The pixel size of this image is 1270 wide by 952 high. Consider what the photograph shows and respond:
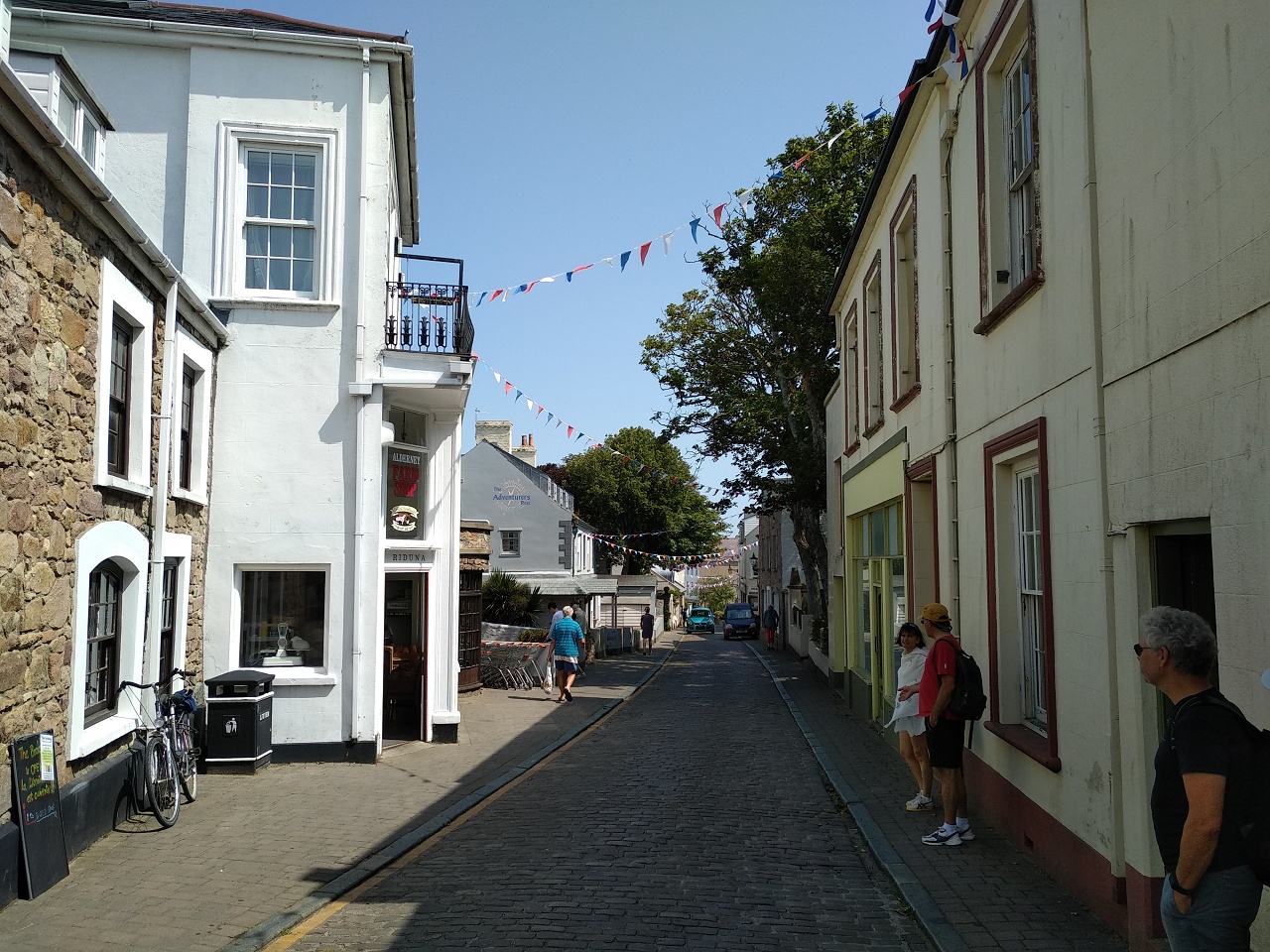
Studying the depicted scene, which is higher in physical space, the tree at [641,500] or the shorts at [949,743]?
the tree at [641,500]

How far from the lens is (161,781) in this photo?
855 centimetres

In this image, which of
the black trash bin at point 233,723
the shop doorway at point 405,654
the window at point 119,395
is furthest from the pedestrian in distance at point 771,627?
the window at point 119,395

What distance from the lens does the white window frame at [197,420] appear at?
10609 mm

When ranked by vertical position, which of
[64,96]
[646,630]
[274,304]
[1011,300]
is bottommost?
[646,630]

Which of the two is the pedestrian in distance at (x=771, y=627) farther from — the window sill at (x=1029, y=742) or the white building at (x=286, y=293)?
the window sill at (x=1029, y=742)

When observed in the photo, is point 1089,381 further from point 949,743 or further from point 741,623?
point 741,623

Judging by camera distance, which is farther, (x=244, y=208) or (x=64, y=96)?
(x=244, y=208)

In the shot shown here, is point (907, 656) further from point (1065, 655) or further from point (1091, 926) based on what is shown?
point (1091, 926)

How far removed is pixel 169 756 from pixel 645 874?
13.8ft

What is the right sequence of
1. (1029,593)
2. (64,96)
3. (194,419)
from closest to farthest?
(1029,593), (64,96), (194,419)

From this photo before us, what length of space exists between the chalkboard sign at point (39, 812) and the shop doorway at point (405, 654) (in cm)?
685

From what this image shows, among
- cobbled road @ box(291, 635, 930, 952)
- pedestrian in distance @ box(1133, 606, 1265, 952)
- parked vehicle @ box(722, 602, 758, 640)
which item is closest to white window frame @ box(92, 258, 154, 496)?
cobbled road @ box(291, 635, 930, 952)

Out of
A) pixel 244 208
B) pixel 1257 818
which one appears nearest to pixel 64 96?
pixel 244 208

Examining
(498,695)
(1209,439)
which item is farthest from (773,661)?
(1209,439)
